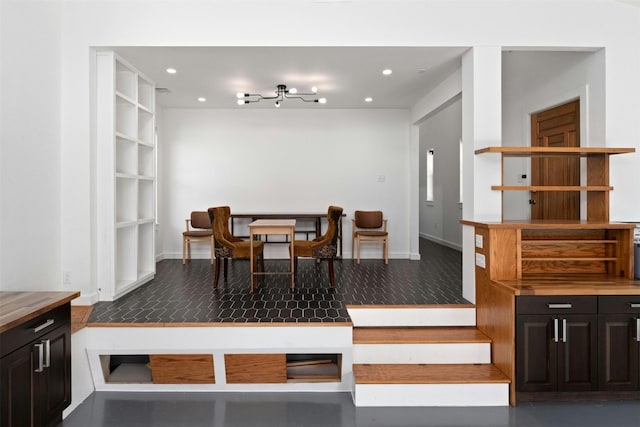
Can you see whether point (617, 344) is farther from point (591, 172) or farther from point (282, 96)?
point (282, 96)

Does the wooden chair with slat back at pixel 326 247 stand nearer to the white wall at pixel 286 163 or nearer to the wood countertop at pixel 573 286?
the wood countertop at pixel 573 286

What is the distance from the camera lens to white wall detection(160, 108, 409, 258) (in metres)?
6.73

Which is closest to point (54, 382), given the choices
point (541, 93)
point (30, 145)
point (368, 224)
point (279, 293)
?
point (30, 145)

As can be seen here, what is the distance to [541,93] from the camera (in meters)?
4.67

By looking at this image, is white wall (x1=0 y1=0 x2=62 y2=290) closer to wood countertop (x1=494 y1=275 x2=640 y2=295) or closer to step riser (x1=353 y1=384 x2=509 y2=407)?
step riser (x1=353 y1=384 x2=509 y2=407)

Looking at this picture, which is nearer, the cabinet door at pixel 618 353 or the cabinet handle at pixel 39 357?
the cabinet handle at pixel 39 357

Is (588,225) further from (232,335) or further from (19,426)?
(19,426)

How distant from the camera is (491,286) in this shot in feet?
10.6

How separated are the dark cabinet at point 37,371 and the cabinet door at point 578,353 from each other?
343 cm

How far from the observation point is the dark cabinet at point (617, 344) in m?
2.83

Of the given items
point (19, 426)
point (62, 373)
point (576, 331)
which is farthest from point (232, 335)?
point (576, 331)

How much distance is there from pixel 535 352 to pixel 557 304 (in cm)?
38

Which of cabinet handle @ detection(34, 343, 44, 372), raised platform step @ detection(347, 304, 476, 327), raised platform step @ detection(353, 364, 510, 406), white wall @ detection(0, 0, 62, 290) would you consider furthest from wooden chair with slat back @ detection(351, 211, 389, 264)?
cabinet handle @ detection(34, 343, 44, 372)

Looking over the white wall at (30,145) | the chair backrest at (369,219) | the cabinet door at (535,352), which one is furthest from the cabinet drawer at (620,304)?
the white wall at (30,145)
